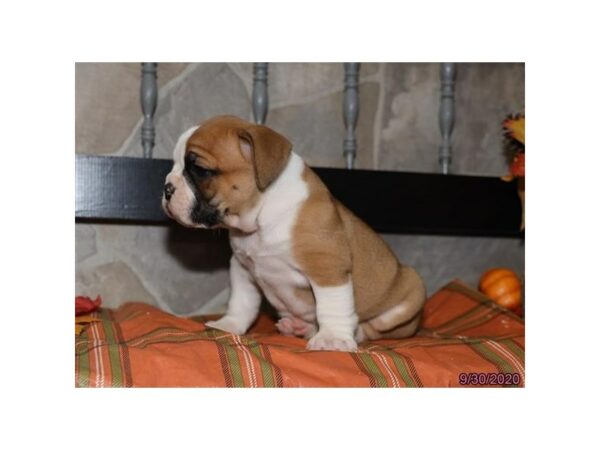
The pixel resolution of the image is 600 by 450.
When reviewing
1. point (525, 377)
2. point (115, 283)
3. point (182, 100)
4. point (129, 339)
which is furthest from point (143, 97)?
point (525, 377)

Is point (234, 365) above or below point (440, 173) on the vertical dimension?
below

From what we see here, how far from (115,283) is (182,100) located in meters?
1.10

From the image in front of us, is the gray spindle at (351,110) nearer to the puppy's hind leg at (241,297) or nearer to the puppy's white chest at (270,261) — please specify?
the puppy's hind leg at (241,297)

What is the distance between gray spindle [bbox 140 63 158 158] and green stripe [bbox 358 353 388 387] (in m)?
1.82

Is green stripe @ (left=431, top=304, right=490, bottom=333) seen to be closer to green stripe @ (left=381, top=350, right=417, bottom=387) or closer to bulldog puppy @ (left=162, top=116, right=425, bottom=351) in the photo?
bulldog puppy @ (left=162, top=116, right=425, bottom=351)

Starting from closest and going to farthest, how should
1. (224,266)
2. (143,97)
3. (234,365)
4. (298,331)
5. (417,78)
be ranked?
(234,365)
(298,331)
(143,97)
(224,266)
(417,78)

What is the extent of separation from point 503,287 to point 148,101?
2.25 meters

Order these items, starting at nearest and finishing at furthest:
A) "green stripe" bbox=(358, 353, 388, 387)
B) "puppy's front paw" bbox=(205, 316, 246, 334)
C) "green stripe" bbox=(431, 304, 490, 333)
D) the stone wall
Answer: "green stripe" bbox=(358, 353, 388, 387) < "puppy's front paw" bbox=(205, 316, 246, 334) < "green stripe" bbox=(431, 304, 490, 333) < the stone wall

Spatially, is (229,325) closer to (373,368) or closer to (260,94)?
(373,368)

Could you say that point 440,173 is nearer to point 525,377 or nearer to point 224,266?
point 224,266

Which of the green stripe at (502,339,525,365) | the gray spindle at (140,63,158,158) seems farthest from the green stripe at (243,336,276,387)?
the gray spindle at (140,63,158,158)

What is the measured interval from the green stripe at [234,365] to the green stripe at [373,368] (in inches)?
18.1

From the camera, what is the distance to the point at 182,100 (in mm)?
4125

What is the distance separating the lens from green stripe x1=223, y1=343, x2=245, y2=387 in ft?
7.90
